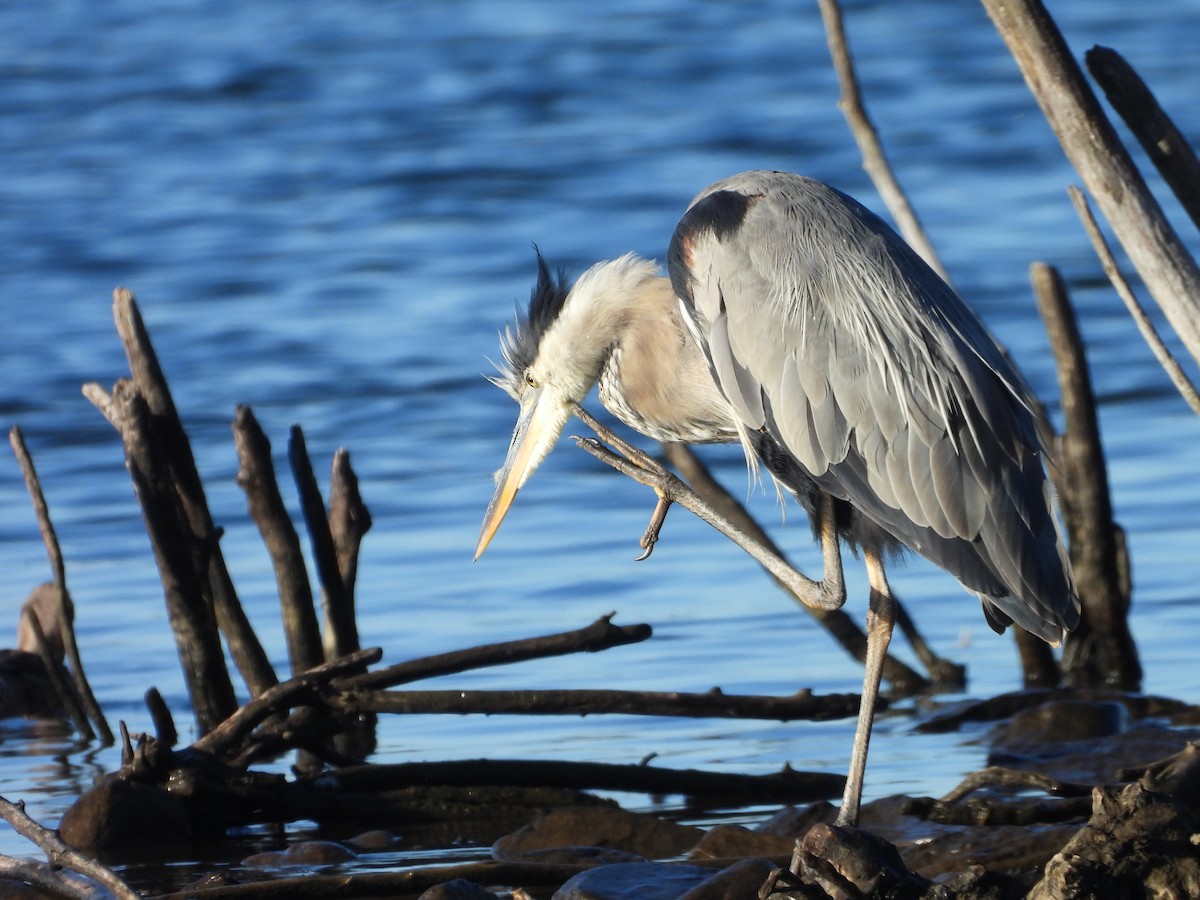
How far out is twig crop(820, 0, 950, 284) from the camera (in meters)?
5.64

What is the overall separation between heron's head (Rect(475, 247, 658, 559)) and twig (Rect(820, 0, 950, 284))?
109cm

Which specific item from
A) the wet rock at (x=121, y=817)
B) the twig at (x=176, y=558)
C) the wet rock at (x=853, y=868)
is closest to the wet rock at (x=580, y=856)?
the wet rock at (x=853, y=868)

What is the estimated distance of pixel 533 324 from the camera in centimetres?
499

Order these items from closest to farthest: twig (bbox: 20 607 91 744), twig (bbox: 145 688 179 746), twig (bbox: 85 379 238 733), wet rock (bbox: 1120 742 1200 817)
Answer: wet rock (bbox: 1120 742 1200 817), twig (bbox: 145 688 179 746), twig (bbox: 85 379 238 733), twig (bbox: 20 607 91 744)

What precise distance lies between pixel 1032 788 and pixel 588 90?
14.3 metres

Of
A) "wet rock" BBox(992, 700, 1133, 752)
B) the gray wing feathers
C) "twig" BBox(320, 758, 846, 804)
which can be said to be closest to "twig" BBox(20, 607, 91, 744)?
"twig" BBox(320, 758, 846, 804)

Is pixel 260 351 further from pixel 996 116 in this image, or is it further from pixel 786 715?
pixel 996 116

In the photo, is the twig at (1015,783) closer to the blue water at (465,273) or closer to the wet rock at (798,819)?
the wet rock at (798,819)

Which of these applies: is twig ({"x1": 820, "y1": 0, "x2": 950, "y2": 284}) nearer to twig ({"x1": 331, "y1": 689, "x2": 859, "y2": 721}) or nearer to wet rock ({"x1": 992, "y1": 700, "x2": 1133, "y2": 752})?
wet rock ({"x1": 992, "y1": 700, "x2": 1133, "y2": 752})

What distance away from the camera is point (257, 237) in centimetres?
1411

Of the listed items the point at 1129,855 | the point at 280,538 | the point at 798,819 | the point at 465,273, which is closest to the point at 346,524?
the point at 280,538

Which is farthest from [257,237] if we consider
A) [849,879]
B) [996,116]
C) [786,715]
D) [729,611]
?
[849,879]

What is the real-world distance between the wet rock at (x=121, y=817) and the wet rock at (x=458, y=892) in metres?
1.13

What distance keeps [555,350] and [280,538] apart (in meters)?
1.17
